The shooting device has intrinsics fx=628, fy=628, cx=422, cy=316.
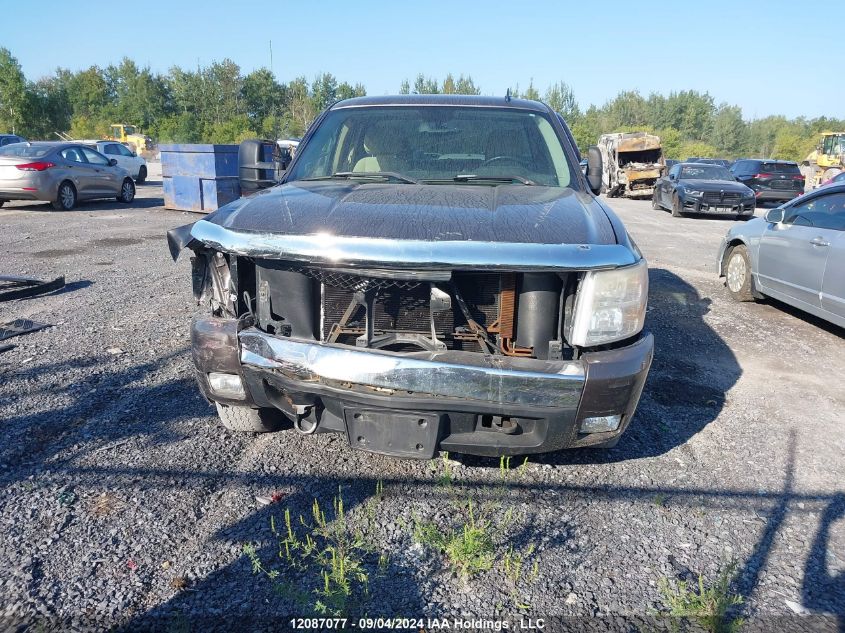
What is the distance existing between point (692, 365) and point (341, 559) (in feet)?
12.0

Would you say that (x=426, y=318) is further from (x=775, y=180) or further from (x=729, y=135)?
(x=729, y=135)

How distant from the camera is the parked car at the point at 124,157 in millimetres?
22125

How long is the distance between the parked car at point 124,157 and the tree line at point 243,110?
2433 centimetres

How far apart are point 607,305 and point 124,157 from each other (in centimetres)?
2362

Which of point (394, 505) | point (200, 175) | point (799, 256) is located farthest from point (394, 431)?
point (200, 175)

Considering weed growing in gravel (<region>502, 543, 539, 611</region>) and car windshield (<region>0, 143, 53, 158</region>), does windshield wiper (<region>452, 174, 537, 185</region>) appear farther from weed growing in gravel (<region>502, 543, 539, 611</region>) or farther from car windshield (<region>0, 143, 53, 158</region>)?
car windshield (<region>0, 143, 53, 158</region>)

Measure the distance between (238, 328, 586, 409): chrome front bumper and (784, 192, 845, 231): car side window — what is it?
4.70 metres

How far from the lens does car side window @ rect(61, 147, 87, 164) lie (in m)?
14.2

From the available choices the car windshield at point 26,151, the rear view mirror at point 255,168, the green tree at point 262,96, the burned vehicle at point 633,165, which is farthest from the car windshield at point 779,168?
the green tree at point 262,96

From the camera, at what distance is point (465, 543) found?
250 centimetres

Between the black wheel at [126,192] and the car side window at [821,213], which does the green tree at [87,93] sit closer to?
the black wheel at [126,192]

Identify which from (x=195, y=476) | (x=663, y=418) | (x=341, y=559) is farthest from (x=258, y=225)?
(x=663, y=418)

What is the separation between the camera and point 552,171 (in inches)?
154

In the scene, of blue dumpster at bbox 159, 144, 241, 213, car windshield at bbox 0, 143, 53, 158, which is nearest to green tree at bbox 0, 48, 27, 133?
car windshield at bbox 0, 143, 53, 158
